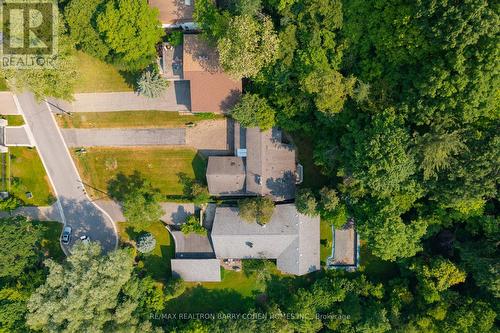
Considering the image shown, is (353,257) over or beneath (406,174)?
beneath

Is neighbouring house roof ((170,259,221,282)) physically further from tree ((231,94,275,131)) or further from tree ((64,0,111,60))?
tree ((64,0,111,60))

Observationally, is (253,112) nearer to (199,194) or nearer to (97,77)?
(199,194)

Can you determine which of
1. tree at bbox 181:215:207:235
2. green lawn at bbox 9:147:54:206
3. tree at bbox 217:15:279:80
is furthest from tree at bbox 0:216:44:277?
tree at bbox 217:15:279:80

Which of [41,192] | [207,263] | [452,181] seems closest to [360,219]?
[452,181]

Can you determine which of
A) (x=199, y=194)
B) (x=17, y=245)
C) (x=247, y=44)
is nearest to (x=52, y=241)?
(x=17, y=245)

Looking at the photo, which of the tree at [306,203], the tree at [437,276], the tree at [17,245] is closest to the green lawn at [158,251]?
the tree at [17,245]

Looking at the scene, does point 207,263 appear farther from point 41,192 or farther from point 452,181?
point 452,181
